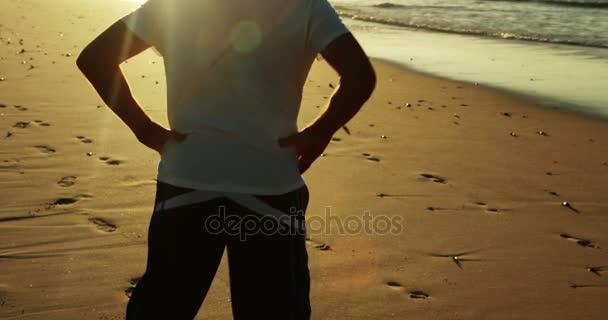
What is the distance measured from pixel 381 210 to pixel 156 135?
12.1 ft

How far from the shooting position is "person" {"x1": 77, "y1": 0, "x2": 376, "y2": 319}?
6.78 feet

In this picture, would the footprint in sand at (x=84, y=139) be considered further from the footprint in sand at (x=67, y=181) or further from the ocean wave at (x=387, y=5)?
the ocean wave at (x=387, y=5)

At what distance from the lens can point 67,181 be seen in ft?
19.3

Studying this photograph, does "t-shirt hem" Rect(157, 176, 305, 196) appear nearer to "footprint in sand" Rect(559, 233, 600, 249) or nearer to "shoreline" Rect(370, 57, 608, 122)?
"footprint in sand" Rect(559, 233, 600, 249)

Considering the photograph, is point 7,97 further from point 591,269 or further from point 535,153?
point 591,269

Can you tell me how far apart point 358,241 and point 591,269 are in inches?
57.1

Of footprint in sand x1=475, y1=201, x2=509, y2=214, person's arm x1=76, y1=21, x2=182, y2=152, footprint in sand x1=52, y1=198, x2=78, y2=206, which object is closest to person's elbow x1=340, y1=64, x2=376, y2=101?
person's arm x1=76, y1=21, x2=182, y2=152

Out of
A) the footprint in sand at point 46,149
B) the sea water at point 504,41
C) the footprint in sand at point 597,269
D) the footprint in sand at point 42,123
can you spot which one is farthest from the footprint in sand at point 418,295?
the sea water at point 504,41

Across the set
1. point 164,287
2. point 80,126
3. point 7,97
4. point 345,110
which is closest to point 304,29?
point 345,110

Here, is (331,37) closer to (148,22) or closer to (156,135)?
(148,22)

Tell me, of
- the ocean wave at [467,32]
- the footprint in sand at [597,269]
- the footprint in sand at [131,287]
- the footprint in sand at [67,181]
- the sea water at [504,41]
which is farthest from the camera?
the ocean wave at [467,32]

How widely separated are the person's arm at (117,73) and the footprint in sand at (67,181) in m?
3.69

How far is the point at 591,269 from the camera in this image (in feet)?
15.7

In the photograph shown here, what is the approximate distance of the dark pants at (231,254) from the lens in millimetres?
2156
